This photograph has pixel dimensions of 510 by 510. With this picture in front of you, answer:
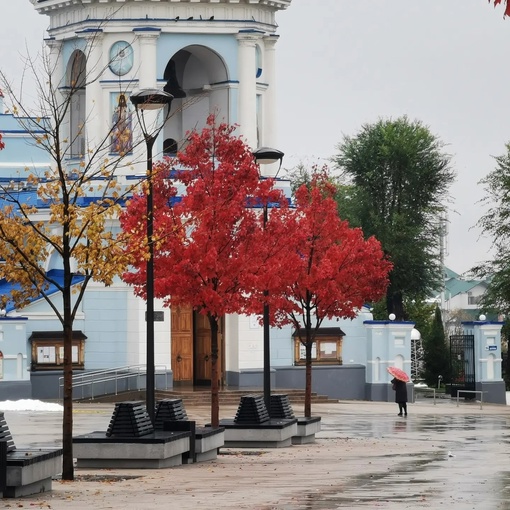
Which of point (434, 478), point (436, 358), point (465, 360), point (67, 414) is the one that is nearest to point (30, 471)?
point (67, 414)

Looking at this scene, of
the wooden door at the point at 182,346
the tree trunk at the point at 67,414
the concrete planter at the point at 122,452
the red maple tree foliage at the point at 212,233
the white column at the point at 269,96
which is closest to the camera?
the tree trunk at the point at 67,414

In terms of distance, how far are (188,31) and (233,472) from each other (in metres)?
27.8

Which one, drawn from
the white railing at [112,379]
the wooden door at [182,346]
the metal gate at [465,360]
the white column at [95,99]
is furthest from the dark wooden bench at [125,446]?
the metal gate at [465,360]

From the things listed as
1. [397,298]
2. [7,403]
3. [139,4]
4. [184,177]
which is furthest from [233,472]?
[397,298]

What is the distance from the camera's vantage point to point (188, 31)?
158 feet

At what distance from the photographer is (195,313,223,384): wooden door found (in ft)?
160

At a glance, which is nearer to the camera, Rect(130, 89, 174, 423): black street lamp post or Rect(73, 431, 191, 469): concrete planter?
Rect(73, 431, 191, 469): concrete planter

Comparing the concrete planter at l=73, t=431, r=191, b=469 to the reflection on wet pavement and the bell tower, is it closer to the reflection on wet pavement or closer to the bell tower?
the reflection on wet pavement

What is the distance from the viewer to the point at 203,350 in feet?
161

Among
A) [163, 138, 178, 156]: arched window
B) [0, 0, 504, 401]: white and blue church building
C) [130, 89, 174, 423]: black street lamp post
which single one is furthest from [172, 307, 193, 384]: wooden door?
[130, 89, 174, 423]: black street lamp post

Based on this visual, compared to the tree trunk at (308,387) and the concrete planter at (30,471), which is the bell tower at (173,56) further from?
the concrete planter at (30,471)

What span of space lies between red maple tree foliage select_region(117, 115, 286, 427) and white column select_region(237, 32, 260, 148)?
17493 mm

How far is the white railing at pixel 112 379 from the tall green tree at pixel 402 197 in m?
35.6

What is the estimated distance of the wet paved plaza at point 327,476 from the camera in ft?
57.8
